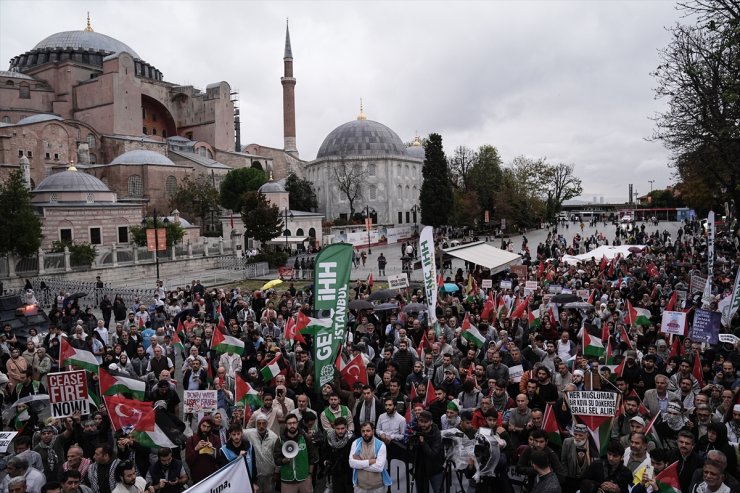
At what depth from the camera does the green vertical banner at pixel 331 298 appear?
8.13 metres

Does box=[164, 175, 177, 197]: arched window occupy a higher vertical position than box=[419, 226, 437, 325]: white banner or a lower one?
higher

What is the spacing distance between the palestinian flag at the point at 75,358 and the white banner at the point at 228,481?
452cm

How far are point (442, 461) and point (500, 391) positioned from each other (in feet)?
4.23

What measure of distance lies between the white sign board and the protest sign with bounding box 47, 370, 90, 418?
5893 mm

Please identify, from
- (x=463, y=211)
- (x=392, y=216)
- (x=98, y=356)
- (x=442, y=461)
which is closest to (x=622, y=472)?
(x=442, y=461)

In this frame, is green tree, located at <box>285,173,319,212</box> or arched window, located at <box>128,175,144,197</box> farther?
green tree, located at <box>285,173,319,212</box>

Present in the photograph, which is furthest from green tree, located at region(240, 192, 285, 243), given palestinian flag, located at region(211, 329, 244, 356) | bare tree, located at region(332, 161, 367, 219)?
bare tree, located at region(332, 161, 367, 219)

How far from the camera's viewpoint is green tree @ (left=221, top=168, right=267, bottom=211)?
177 feet

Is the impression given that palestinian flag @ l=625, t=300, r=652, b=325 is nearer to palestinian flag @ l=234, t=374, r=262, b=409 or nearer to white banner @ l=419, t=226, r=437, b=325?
white banner @ l=419, t=226, r=437, b=325

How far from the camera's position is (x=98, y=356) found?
36.8ft

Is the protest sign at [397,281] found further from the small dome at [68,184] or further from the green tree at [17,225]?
the small dome at [68,184]

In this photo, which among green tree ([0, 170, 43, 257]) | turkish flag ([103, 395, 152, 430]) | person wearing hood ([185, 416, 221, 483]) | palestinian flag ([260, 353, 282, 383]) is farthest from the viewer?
green tree ([0, 170, 43, 257])

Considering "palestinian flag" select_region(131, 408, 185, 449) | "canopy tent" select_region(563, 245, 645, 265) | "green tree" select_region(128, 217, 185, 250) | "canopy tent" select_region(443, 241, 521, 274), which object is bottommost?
"palestinian flag" select_region(131, 408, 185, 449)

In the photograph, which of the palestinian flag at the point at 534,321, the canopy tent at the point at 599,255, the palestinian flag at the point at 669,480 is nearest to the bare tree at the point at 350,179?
the canopy tent at the point at 599,255
